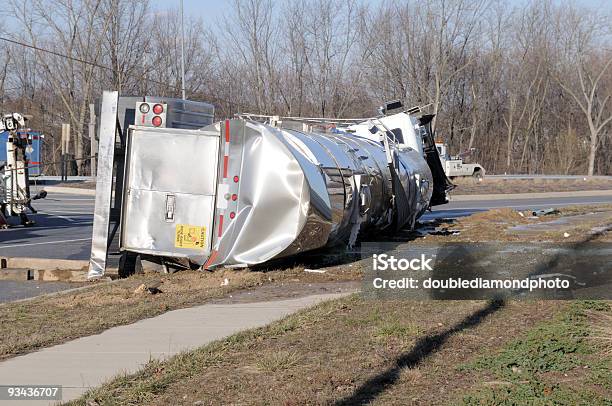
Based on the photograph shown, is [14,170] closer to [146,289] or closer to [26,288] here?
[26,288]

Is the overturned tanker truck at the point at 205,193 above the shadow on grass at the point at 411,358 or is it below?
above

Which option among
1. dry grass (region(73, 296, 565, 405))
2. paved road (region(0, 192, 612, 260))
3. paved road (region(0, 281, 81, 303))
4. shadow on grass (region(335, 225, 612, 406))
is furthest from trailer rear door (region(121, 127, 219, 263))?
shadow on grass (region(335, 225, 612, 406))

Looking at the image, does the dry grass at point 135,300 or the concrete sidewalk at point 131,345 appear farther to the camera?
the dry grass at point 135,300

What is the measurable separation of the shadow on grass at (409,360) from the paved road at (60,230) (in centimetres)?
884

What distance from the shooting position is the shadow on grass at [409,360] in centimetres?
573

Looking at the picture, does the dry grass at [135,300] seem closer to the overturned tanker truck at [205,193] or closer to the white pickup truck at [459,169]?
the overturned tanker truck at [205,193]

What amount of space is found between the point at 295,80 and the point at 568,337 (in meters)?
46.2

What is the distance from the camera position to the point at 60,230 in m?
20.5

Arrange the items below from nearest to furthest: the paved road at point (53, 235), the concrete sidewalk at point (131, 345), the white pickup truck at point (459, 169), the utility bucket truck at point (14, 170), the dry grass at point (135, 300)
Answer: the concrete sidewalk at point (131, 345)
the dry grass at point (135, 300)
the paved road at point (53, 235)
the utility bucket truck at point (14, 170)
the white pickup truck at point (459, 169)

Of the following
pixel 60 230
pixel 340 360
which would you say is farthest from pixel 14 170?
pixel 340 360

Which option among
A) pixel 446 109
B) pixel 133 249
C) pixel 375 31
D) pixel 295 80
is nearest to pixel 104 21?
pixel 295 80

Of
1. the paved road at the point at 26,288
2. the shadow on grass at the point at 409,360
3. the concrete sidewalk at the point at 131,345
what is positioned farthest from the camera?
the paved road at the point at 26,288

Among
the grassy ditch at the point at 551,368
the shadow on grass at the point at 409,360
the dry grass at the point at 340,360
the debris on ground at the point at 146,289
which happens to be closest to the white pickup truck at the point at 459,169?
the debris on ground at the point at 146,289

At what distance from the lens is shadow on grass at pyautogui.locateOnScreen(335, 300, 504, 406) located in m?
5.73
